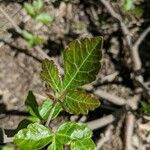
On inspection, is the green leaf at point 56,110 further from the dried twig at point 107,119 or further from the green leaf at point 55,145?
the dried twig at point 107,119

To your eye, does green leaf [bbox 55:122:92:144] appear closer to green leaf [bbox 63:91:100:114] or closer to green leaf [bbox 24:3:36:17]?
green leaf [bbox 63:91:100:114]

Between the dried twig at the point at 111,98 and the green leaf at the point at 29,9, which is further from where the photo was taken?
the green leaf at the point at 29,9

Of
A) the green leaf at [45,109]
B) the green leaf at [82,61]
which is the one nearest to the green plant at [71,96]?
the green leaf at [82,61]

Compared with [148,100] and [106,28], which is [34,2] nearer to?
[106,28]

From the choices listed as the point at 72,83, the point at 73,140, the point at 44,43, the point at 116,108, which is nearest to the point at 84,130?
the point at 73,140

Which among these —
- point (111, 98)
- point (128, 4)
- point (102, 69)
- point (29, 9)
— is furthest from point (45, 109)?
point (128, 4)

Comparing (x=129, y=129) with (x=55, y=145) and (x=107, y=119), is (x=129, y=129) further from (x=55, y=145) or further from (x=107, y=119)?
(x=55, y=145)

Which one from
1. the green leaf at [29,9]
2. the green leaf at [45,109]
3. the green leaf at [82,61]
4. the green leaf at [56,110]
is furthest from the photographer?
the green leaf at [29,9]

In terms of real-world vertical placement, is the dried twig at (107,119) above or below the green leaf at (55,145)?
below
